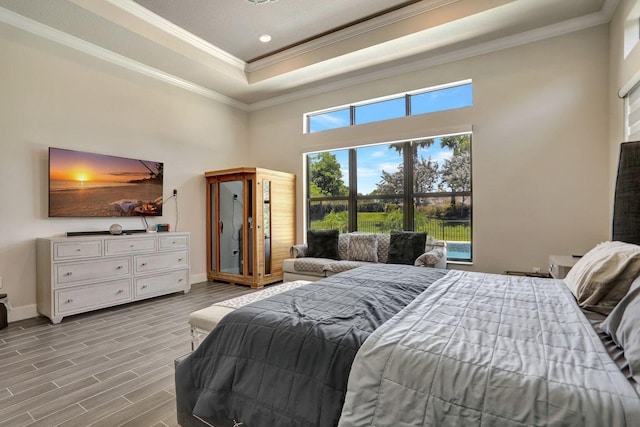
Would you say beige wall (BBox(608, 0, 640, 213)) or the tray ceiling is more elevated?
the tray ceiling

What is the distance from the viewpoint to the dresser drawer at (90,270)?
3373 millimetres

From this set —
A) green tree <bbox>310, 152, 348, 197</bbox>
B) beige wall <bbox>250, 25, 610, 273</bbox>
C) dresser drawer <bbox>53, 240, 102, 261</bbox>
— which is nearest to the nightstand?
beige wall <bbox>250, 25, 610, 273</bbox>

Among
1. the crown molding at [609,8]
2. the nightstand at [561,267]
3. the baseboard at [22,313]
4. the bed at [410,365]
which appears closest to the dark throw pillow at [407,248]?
the nightstand at [561,267]

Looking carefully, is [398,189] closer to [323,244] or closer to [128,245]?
[323,244]

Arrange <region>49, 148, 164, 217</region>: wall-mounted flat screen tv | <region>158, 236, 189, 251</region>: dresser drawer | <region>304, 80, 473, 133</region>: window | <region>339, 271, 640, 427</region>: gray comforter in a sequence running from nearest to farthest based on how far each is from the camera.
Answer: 1. <region>339, 271, 640, 427</region>: gray comforter
2. <region>49, 148, 164, 217</region>: wall-mounted flat screen tv
3. <region>158, 236, 189, 251</region>: dresser drawer
4. <region>304, 80, 473, 133</region>: window

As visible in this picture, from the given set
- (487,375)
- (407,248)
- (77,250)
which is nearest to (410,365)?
(487,375)

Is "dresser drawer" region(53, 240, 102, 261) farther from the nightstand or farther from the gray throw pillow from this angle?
the nightstand

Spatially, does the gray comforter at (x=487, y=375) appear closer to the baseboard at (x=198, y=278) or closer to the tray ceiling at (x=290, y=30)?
the tray ceiling at (x=290, y=30)

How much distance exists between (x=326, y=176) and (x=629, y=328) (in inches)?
188

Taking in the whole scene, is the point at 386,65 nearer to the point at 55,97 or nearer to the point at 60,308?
the point at 55,97

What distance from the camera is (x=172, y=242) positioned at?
175 inches

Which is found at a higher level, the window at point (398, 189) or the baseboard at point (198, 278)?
the window at point (398, 189)

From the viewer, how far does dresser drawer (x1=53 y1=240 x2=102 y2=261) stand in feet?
11.0

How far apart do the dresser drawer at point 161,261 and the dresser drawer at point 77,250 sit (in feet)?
1.58
